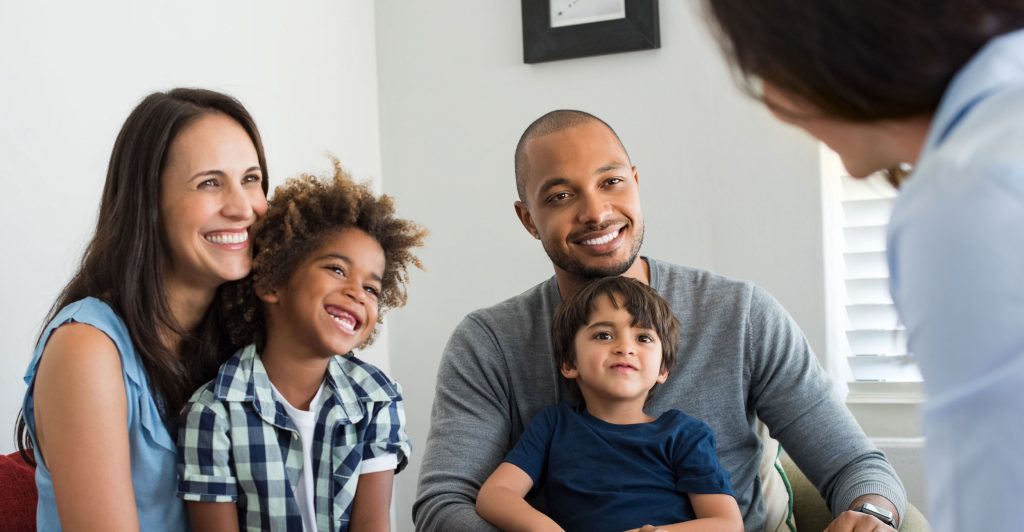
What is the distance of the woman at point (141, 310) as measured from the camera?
1441 mm

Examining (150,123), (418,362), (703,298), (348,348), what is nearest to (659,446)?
(703,298)

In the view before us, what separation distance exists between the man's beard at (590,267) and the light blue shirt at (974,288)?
1365 mm

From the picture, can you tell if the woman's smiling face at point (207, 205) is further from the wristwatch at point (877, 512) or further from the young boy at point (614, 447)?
the wristwatch at point (877, 512)

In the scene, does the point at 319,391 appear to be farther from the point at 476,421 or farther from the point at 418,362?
the point at 418,362

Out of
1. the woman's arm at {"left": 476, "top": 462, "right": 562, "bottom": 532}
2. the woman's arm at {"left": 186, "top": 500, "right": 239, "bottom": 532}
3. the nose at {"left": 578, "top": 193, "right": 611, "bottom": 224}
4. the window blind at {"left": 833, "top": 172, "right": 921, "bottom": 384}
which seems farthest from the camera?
the window blind at {"left": 833, "top": 172, "right": 921, "bottom": 384}

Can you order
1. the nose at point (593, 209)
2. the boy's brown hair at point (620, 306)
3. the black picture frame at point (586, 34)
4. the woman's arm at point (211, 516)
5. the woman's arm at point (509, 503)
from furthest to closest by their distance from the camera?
the black picture frame at point (586, 34), the nose at point (593, 209), the boy's brown hair at point (620, 306), the woman's arm at point (509, 503), the woman's arm at point (211, 516)

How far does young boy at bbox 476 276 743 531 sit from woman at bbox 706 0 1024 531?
111cm

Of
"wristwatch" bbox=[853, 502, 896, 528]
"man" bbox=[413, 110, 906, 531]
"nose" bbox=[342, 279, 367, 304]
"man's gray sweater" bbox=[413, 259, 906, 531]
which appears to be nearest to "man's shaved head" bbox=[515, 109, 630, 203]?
"man" bbox=[413, 110, 906, 531]

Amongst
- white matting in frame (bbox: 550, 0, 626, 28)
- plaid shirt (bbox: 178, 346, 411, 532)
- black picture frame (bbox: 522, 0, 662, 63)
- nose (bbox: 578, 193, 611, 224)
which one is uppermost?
white matting in frame (bbox: 550, 0, 626, 28)

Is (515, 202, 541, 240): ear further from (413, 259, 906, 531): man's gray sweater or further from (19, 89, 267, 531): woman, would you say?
(19, 89, 267, 531): woman

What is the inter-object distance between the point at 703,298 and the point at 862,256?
3.39ft

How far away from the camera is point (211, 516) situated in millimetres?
1541

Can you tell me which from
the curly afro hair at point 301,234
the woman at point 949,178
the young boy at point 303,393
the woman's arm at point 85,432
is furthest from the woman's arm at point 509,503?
the woman at point 949,178

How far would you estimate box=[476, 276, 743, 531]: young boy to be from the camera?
1.68 m
